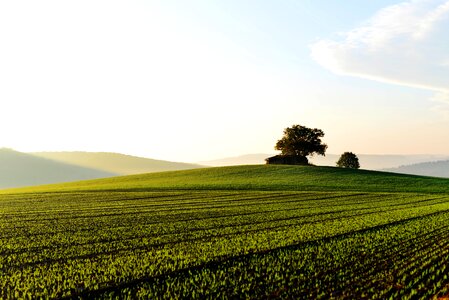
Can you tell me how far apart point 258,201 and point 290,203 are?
388 cm

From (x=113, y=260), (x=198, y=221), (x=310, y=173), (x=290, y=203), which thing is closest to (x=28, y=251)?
(x=113, y=260)

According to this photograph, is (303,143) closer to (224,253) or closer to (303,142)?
(303,142)

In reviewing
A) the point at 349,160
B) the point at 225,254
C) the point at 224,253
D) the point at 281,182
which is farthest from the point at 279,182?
the point at 349,160

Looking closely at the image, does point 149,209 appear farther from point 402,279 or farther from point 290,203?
point 402,279

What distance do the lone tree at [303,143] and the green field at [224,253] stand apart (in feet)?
207

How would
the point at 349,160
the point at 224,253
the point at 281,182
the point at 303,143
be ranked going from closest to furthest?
the point at 224,253 → the point at 281,182 → the point at 303,143 → the point at 349,160

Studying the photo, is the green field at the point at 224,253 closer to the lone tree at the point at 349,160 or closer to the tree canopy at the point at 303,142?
the tree canopy at the point at 303,142

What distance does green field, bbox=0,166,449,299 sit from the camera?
13.2 m

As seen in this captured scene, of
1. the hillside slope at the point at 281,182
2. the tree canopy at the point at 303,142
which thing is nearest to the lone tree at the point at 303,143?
the tree canopy at the point at 303,142

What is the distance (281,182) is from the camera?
66750mm

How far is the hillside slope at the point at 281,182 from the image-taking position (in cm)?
6219

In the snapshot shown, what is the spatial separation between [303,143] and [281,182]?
35962 millimetres

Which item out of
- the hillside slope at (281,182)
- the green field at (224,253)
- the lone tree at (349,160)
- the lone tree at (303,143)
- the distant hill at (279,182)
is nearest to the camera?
the green field at (224,253)

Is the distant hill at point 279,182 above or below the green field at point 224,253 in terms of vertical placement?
above
